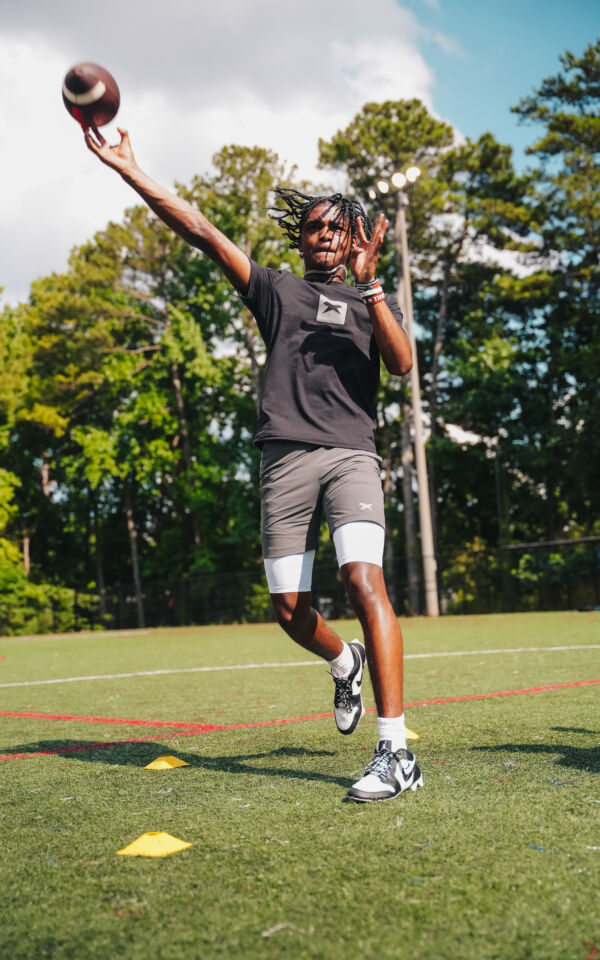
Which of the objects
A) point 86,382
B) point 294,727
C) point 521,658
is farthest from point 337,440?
point 86,382

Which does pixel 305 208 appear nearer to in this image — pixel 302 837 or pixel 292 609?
pixel 292 609

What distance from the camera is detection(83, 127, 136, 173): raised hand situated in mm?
3369

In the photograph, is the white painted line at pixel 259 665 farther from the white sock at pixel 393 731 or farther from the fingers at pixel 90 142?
the fingers at pixel 90 142

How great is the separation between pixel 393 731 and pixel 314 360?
1.44 metres

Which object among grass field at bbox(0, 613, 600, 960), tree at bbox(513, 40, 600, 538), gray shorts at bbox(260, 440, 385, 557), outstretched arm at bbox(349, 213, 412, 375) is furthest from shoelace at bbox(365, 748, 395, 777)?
tree at bbox(513, 40, 600, 538)

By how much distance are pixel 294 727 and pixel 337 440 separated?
6.17 feet

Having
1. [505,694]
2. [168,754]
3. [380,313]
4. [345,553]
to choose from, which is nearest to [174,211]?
[380,313]

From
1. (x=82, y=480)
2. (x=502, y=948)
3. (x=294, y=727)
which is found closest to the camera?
(x=502, y=948)

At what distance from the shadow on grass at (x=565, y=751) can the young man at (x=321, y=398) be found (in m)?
0.64

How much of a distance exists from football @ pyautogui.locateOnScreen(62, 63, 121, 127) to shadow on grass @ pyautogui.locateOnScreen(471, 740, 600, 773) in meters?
2.99

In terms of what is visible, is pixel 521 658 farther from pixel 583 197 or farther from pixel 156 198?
pixel 583 197

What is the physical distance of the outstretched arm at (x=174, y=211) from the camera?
3291 millimetres

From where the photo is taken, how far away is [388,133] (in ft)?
100

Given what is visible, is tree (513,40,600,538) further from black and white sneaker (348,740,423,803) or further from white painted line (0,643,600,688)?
black and white sneaker (348,740,423,803)
